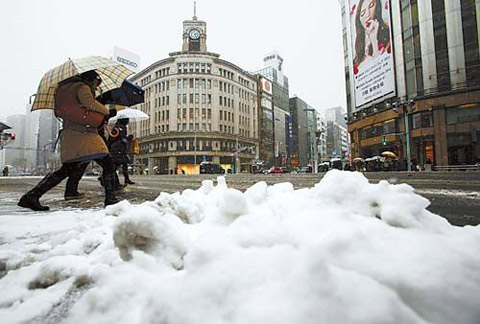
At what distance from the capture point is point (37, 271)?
4.27ft

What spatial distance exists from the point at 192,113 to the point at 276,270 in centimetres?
5953

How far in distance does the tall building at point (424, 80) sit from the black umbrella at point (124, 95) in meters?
24.6

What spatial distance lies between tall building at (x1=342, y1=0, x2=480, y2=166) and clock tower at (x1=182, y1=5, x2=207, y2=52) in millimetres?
41936

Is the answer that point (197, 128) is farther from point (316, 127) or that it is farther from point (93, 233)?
point (316, 127)

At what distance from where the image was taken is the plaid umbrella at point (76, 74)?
130 inches

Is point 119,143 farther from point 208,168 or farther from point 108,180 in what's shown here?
point 208,168

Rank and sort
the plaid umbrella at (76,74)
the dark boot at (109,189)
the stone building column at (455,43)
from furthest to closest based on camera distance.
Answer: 1. the stone building column at (455,43)
2. the dark boot at (109,189)
3. the plaid umbrella at (76,74)

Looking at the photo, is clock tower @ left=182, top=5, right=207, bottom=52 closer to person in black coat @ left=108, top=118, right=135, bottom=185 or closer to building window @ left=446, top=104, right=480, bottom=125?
building window @ left=446, top=104, right=480, bottom=125

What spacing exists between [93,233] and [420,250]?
1952 mm

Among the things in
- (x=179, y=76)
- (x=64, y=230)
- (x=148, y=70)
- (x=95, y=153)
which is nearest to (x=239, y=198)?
(x=64, y=230)

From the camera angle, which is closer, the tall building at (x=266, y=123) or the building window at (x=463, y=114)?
the building window at (x=463, y=114)

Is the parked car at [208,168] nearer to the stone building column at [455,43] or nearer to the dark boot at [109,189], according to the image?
the stone building column at [455,43]

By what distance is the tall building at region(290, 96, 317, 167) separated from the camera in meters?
98.1

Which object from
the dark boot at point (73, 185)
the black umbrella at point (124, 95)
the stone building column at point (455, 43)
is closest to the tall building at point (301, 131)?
the stone building column at point (455, 43)
